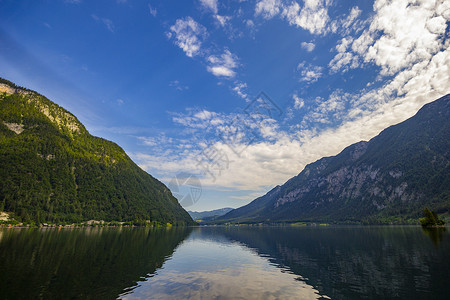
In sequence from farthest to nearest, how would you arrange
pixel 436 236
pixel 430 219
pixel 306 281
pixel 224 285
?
1. pixel 430 219
2. pixel 436 236
3. pixel 306 281
4. pixel 224 285

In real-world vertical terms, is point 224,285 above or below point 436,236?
below

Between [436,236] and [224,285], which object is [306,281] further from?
[436,236]

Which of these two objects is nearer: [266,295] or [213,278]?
[266,295]

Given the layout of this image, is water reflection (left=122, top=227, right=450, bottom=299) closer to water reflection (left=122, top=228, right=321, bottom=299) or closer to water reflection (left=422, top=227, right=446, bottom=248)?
water reflection (left=122, top=228, right=321, bottom=299)

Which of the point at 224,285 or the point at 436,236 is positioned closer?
the point at 224,285

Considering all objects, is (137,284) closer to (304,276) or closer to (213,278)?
(213,278)

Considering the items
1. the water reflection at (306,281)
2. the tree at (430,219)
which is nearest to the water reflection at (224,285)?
the water reflection at (306,281)

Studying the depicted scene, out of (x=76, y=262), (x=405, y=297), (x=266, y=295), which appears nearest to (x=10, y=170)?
(x=76, y=262)

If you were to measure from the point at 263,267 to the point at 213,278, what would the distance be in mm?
13147

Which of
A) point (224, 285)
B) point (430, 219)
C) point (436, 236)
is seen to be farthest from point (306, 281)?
point (430, 219)

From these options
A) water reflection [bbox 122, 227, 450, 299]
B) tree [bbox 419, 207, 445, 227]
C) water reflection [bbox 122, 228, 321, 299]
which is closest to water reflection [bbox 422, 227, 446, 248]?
water reflection [bbox 122, 227, 450, 299]

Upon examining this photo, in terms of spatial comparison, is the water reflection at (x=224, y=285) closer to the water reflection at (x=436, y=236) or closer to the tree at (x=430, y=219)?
the water reflection at (x=436, y=236)

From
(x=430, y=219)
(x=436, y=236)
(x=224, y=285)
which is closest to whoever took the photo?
(x=224, y=285)

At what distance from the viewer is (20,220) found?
16800 cm
